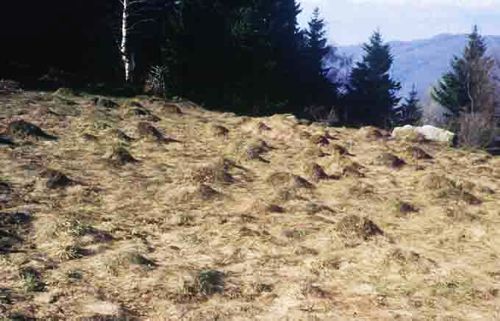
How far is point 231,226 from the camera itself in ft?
42.1

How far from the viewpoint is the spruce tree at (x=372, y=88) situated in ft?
179

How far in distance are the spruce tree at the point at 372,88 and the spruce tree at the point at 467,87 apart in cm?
562

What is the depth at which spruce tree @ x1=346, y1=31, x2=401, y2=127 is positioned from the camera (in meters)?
54.5

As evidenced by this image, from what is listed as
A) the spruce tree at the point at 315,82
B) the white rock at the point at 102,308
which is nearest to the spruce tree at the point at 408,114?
the spruce tree at the point at 315,82

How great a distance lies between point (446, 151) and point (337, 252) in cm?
1347

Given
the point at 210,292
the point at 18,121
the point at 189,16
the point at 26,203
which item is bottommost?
the point at 210,292

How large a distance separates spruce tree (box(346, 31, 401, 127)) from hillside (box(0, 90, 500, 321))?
1300 inches

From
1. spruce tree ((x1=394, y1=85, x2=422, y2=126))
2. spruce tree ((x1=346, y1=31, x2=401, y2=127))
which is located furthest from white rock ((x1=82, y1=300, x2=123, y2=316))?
spruce tree ((x1=394, y1=85, x2=422, y2=126))

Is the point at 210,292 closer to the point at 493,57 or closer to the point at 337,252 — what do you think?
the point at 337,252

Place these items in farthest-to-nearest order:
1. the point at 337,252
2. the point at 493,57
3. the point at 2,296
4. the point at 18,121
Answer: the point at 493,57 < the point at 18,121 < the point at 337,252 < the point at 2,296

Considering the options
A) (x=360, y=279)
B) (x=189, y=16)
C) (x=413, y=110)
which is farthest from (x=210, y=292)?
(x=413, y=110)

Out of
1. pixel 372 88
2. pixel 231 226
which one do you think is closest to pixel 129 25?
pixel 231 226

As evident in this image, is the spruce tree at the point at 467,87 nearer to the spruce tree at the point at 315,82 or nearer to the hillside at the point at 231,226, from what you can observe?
the spruce tree at the point at 315,82

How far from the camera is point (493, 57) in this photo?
65.3 meters
